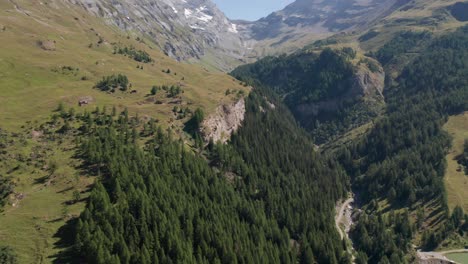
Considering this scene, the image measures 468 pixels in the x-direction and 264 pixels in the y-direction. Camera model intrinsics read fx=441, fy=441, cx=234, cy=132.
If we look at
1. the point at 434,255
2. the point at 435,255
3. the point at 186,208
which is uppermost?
the point at 186,208

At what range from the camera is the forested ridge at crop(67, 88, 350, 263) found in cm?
A: 11144

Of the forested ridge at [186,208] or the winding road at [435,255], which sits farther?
the winding road at [435,255]

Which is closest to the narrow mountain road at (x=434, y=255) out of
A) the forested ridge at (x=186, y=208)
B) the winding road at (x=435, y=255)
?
the winding road at (x=435, y=255)

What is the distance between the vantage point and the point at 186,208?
134 meters

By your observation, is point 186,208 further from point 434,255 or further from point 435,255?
point 435,255

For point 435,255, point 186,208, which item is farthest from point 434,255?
point 186,208

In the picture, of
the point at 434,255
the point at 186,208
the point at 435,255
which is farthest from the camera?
the point at 434,255

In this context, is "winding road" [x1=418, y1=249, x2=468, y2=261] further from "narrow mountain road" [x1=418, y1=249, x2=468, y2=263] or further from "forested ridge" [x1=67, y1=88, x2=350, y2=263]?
"forested ridge" [x1=67, y1=88, x2=350, y2=263]

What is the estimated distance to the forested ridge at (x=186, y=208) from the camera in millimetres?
111438

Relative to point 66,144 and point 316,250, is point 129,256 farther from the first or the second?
point 316,250

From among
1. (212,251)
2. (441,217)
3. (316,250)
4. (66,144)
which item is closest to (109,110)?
(66,144)

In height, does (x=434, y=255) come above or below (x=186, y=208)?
below

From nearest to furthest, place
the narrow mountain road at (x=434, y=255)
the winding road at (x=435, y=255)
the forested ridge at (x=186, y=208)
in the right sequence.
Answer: the forested ridge at (x=186, y=208) → the narrow mountain road at (x=434, y=255) → the winding road at (x=435, y=255)

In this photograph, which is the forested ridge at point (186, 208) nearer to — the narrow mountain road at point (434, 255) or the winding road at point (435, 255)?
the narrow mountain road at point (434, 255)
